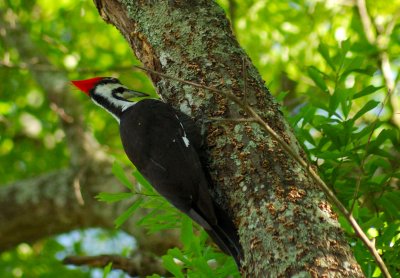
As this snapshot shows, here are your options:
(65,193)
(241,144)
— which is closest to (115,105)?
(241,144)

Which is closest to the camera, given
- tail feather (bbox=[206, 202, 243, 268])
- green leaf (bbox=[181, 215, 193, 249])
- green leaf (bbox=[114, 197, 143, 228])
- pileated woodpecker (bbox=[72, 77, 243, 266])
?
tail feather (bbox=[206, 202, 243, 268])

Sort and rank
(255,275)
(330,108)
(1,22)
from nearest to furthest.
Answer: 1. (255,275)
2. (330,108)
3. (1,22)

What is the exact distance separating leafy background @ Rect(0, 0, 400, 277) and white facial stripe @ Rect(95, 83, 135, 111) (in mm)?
268

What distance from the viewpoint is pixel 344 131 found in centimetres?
261

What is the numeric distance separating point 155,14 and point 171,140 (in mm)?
568

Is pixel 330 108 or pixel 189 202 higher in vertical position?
pixel 330 108

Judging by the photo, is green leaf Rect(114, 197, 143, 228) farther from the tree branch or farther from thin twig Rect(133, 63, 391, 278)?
thin twig Rect(133, 63, 391, 278)

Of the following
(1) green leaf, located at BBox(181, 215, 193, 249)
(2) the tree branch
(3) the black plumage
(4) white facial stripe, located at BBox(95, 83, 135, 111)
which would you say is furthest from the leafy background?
(2) the tree branch

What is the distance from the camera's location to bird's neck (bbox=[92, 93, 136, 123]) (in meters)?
3.33

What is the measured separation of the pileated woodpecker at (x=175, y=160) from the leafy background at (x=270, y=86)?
135mm

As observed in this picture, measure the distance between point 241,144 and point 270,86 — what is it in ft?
3.01

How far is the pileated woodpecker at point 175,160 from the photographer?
7.77ft

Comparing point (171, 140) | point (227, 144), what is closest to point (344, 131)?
point (227, 144)

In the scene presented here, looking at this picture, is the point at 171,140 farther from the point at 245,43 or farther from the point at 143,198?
the point at 245,43
